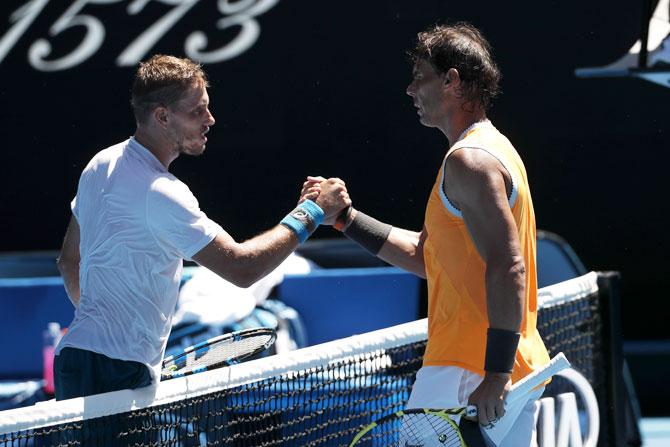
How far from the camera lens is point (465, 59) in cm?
293

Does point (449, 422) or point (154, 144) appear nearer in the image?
point (449, 422)

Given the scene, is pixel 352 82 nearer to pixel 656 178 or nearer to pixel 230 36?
pixel 230 36

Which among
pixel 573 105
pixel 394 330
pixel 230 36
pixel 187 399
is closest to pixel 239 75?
pixel 230 36

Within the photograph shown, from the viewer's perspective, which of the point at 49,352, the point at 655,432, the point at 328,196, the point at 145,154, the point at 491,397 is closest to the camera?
the point at 491,397

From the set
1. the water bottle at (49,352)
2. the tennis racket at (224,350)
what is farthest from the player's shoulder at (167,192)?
the water bottle at (49,352)

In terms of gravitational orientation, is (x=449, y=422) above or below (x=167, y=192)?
below

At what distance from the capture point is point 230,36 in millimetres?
7562

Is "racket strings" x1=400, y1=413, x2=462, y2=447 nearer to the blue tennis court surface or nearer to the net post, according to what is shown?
the net post

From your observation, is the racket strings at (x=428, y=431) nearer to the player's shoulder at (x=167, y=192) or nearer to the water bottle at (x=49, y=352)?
the player's shoulder at (x=167, y=192)

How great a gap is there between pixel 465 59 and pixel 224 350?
1038mm

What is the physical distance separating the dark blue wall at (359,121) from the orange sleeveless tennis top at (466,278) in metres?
4.57

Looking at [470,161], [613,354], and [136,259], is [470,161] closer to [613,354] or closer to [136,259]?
[136,259]

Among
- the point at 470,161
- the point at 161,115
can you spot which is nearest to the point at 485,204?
the point at 470,161

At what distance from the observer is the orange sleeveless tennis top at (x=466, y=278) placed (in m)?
2.82
